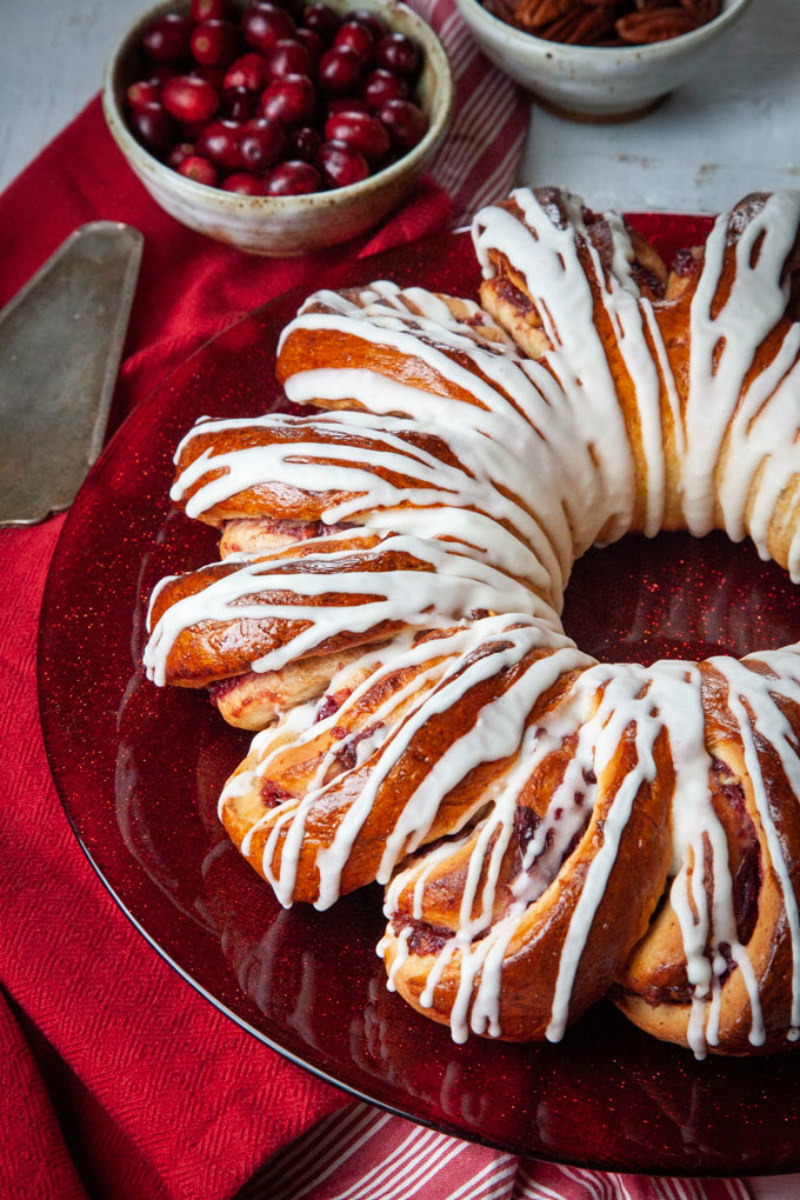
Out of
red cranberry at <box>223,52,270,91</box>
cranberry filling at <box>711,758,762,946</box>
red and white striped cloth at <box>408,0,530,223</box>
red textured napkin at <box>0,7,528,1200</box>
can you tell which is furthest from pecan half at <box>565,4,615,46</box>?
cranberry filling at <box>711,758,762,946</box>

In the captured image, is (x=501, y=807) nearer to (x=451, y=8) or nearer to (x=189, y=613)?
(x=189, y=613)

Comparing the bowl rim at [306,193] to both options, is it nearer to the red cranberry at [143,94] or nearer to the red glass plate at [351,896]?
the red cranberry at [143,94]

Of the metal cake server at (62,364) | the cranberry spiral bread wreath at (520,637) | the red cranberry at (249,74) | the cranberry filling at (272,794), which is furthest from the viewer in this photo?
the red cranberry at (249,74)

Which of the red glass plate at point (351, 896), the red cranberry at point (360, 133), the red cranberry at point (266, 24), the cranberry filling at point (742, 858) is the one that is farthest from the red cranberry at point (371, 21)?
the cranberry filling at point (742, 858)

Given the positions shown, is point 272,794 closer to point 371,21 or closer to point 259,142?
point 259,142

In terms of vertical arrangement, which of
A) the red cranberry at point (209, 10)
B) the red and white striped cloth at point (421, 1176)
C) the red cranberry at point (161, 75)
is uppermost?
the red cranberry at point (209, 10)
